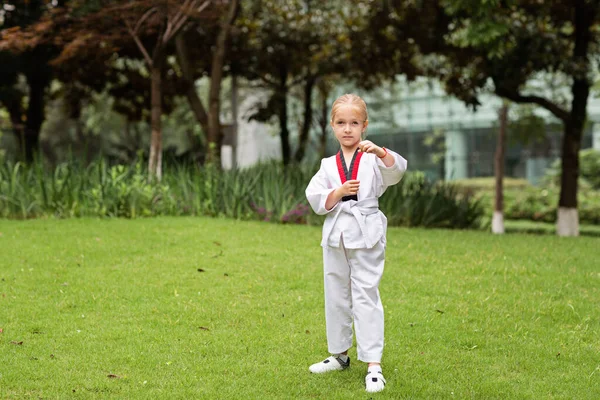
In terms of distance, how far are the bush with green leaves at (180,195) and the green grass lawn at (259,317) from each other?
102cm

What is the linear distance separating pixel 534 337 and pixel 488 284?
1548 millimetres

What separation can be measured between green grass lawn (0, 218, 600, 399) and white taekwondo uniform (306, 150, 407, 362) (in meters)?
0.38

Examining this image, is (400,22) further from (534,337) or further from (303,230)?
(534,337)

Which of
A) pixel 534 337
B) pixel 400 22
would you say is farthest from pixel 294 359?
pixel 400 22

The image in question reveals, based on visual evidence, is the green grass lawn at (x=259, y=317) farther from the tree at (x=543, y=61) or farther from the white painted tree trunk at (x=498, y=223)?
the white painted tree trunk at (x=498, y=223)

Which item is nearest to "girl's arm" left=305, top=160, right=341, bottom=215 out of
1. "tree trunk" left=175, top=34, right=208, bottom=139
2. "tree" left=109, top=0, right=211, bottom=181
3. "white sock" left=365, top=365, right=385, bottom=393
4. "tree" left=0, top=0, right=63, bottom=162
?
"white sock" left=365, top=365, right=385, bottom=393

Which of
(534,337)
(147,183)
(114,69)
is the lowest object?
(534,337)

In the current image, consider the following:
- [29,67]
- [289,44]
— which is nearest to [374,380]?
[289,44]

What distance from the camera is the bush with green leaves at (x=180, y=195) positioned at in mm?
9859

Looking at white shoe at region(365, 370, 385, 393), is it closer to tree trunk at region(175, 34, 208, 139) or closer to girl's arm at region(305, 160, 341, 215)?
girl's arm at region(305, 160, 341, 215)

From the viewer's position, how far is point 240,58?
16922mm

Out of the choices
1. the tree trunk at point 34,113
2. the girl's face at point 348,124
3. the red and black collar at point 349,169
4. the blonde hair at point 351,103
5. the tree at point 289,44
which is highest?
the tree at point 289,44

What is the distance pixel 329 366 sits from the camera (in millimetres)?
4211

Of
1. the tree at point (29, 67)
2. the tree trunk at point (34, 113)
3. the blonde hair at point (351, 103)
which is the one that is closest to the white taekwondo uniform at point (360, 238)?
the blonde hair at point (351, 103)
